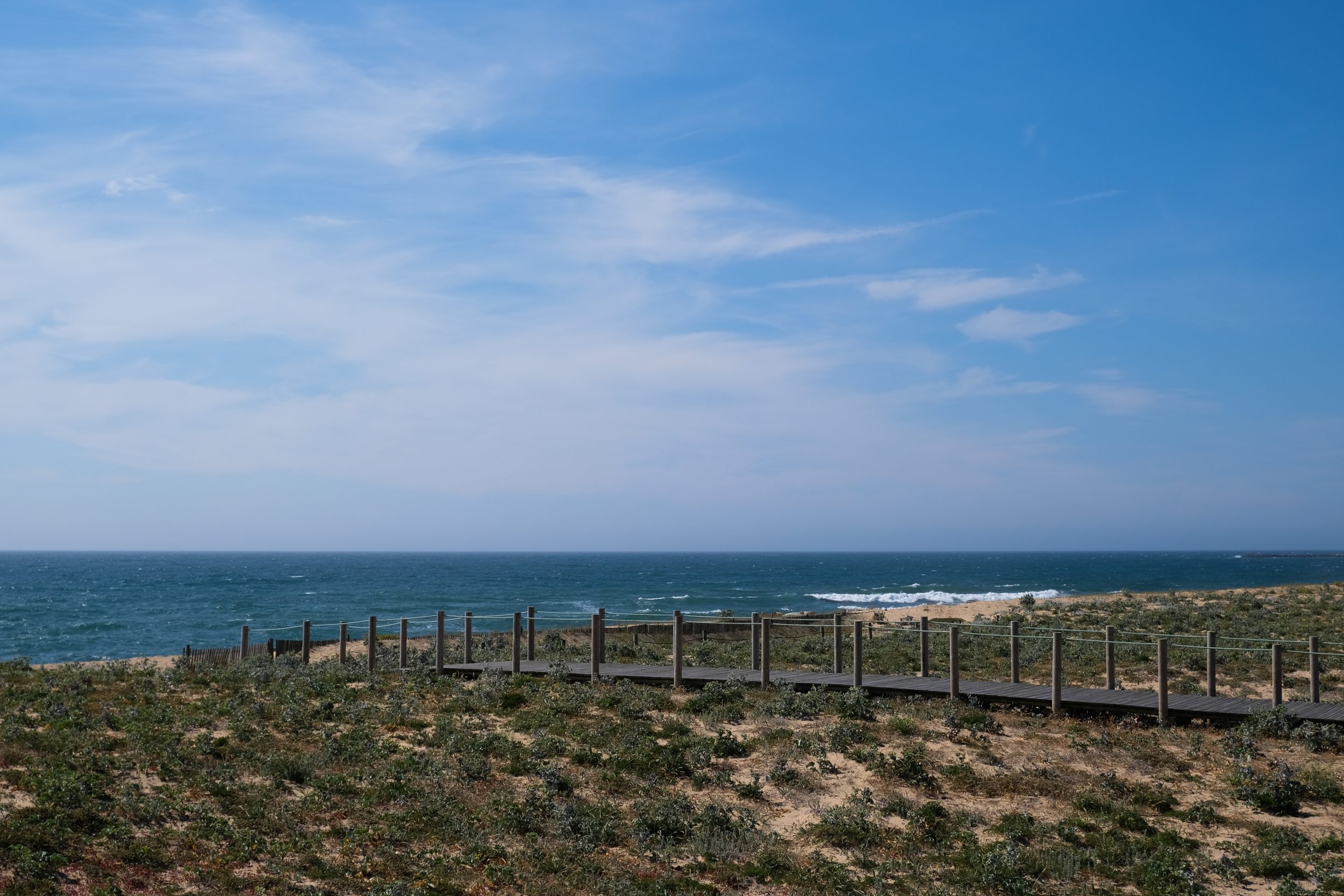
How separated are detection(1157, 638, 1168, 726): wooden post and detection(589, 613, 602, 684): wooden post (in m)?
9.90

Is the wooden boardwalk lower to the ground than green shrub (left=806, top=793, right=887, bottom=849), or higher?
higher

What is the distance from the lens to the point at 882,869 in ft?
33.3

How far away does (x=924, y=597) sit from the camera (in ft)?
292

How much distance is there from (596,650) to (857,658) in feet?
17.0

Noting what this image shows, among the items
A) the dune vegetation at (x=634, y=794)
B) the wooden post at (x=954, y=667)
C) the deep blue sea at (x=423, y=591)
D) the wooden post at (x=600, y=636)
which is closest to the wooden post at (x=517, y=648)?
the wooden post at (x=600, y=636)

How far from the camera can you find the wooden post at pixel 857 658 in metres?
17.7

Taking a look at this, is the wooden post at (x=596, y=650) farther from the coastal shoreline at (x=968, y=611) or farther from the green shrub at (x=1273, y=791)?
the coastal shoreline at (x=968, y=611)

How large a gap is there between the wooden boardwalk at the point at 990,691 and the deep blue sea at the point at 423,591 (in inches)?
280

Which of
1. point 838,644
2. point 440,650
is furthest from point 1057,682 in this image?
point 440,650

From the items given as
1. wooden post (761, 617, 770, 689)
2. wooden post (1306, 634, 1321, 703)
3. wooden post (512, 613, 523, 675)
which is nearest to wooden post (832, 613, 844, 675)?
wooden post (761, 617, 770, 689)

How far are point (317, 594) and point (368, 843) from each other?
87.9 m

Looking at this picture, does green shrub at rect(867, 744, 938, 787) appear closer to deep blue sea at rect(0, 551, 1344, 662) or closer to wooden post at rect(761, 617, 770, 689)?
wooden post at rect(761, 617, 770, 689)

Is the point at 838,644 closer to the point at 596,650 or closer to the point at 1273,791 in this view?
the point at 596,650

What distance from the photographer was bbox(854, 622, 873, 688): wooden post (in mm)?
17672
